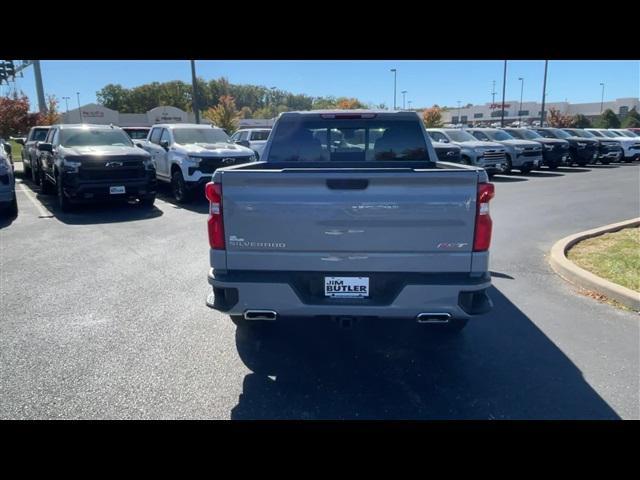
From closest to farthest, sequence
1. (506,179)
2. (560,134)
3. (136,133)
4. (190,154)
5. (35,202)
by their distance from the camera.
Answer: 1. (190,154)
2. (35,202)
3. (506,179)
4. (136,133)
5. (560,134)

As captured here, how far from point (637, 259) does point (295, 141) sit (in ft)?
16.5

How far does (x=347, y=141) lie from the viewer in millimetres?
5430

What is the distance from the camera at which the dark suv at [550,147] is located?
71.1 feet

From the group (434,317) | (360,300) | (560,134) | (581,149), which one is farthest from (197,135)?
(560,134)

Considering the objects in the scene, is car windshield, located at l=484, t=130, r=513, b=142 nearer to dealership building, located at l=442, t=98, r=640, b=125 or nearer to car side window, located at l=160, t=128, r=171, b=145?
car side window, located at l=160, t=128, r=171, b=145

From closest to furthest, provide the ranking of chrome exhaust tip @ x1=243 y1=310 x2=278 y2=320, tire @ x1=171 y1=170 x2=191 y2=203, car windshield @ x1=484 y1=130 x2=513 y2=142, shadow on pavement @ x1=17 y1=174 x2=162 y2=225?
chrome exhaust tip @ x1=243 y1=310 x2=278 y2=320, shadow on pavement @ x1=17 y1=174 x2=162 y2=225, tire @ x1=171 y1=170 x2=191 y2=203, car windshield @ x1=484 y1=130 x2=513 y2=142

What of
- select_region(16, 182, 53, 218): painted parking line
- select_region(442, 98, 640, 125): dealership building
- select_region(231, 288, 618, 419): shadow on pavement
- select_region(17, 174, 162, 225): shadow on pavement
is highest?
select_region(442, 98, 640, 125): dealership building

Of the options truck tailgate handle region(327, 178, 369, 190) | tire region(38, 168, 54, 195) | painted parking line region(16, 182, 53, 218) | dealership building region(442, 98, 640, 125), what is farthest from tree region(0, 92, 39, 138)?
dealership building region(442, 98, 640, 125)

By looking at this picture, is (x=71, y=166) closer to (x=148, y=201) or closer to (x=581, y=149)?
(x=148, y=201)

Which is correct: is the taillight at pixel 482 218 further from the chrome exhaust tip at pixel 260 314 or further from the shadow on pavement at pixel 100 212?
the shadow on pavement at pixel 100 212

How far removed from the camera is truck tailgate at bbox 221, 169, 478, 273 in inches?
131

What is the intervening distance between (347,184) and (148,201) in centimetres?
971

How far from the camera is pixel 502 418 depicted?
3.20 meters

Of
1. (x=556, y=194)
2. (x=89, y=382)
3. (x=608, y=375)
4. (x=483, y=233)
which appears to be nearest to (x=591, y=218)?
(x=556, y=194)
